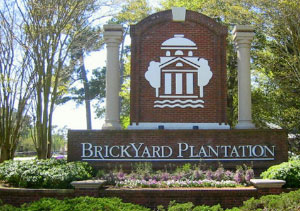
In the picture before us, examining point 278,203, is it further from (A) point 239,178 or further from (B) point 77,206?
(B) point 77,206

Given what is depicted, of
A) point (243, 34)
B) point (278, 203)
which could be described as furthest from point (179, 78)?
point (278, 203)

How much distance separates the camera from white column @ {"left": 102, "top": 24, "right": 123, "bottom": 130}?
14.4 metres

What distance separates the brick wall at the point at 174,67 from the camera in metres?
14.4

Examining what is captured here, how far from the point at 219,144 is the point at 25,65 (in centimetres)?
872

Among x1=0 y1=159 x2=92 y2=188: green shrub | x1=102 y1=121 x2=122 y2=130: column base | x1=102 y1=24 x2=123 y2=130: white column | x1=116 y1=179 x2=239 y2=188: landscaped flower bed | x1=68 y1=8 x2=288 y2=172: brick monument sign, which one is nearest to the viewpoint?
x1=0 y1=159 x2=92 y2=188: green shrub

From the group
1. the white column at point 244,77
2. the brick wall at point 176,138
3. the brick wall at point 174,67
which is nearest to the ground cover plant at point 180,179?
the brick wall at point 176,138

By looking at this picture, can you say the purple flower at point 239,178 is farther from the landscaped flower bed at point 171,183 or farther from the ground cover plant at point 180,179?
the landscaped flower bed at point 171,183

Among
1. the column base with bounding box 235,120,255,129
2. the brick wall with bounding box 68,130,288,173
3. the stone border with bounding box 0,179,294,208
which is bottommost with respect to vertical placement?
the stone border with bounding box 0,179,294,208

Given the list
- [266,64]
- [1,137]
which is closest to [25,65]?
[1,137]

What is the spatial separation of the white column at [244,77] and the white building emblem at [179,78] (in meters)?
1.31

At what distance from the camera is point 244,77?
14.8 metres

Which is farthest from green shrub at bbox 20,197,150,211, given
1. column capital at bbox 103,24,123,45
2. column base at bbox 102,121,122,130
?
column capital at bbox 103,24,123,45

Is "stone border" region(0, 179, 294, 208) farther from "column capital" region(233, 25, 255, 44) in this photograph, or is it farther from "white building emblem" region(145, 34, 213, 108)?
"column capital" region(233, 25, 255, 44)

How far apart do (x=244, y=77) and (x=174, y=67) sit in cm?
271
